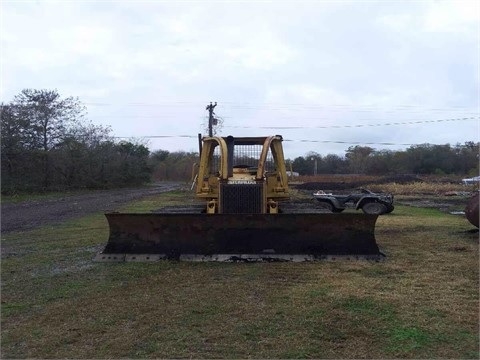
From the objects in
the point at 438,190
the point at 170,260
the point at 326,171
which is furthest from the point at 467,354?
the point at 326,171

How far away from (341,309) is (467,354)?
63.6 inches

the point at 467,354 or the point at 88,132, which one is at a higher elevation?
the point at 88,132

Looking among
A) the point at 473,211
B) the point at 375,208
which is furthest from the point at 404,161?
the point at 473,211

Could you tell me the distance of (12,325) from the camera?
17.6 ft

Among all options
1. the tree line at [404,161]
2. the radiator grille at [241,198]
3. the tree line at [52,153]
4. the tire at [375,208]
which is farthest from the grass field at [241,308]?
the tree line at [404,161]

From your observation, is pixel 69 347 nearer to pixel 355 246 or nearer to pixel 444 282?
pixel 444 282

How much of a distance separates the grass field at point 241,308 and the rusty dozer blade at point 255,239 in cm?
37

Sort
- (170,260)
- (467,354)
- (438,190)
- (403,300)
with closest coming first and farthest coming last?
(467,354) < (403,300) < (170,260) < (438,190)

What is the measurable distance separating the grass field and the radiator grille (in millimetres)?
1729

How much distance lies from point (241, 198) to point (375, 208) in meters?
9.93

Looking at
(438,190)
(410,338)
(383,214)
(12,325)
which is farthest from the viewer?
(438,190)

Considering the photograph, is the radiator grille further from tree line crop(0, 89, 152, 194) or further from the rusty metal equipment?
tree line crop(0, 89, 152, 194)

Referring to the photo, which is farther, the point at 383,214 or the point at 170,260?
the point at 383,214

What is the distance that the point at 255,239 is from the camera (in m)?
9.18
